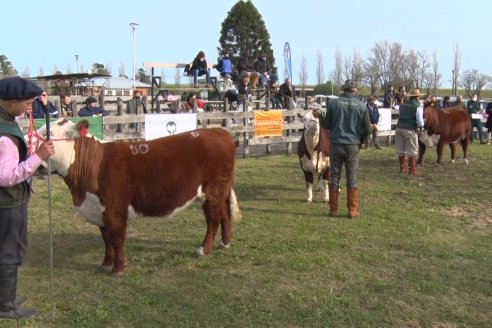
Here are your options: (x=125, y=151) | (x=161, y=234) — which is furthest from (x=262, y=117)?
(x=125, y=151)

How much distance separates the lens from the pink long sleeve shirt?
3496 millimetres

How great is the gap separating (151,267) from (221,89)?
585 inches

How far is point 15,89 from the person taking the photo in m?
3.63

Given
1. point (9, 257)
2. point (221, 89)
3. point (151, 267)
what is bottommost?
point (151, 267)

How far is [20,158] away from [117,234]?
5.90ft

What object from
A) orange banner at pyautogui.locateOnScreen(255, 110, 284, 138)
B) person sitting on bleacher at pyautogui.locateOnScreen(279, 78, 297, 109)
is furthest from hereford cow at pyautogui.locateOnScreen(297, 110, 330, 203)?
person sitting on bleacher at pyautogui.locateOnScreen(279, 78, 297, 109)

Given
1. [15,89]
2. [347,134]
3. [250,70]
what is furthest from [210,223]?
[250,70]

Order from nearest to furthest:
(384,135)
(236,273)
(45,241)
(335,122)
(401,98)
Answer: (236,273) < (45,241) < (335,122) < (384,135) < (401,98)

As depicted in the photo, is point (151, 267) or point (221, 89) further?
point (221, 89)

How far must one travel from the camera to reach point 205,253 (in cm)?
608

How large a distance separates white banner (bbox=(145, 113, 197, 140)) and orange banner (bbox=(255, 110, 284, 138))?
2.42m

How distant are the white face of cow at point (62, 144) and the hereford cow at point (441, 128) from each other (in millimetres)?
9988

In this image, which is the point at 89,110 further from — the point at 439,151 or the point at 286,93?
the point at 439,151

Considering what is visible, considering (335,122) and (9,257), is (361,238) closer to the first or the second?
(335,122)
